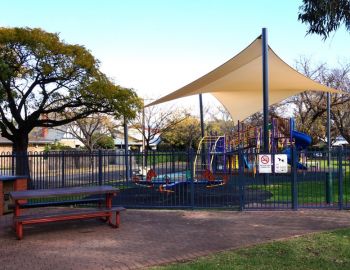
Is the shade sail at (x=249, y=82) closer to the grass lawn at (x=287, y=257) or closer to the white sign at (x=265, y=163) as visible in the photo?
the white sign at (x=265, y=163)

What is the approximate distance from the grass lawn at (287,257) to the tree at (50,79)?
11.6 m

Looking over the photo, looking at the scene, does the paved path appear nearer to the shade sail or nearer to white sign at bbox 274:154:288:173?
white sign at bbox 274:154:288:173

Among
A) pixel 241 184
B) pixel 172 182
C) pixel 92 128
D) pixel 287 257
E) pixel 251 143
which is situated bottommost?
pixel 287 257

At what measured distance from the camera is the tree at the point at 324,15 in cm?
1027

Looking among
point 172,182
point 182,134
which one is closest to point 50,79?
point 172,182

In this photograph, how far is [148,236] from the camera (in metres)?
9.24

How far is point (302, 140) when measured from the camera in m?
26.6

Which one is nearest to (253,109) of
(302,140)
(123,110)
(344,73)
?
(302,140)

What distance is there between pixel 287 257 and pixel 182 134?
1957 inches

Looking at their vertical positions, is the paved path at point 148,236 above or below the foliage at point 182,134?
below

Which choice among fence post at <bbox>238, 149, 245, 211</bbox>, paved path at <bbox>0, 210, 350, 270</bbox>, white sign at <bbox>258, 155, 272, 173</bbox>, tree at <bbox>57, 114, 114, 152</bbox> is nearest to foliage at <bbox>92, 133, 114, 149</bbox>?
tree at <bbox>57, 114, 114, 152</bbox>

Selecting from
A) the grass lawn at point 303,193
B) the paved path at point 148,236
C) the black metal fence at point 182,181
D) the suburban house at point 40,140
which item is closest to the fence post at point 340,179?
the black metal fence at point 182,181

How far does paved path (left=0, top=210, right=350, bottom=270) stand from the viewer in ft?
24.6

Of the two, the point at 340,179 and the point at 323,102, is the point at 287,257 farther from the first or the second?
the point at 323,102
